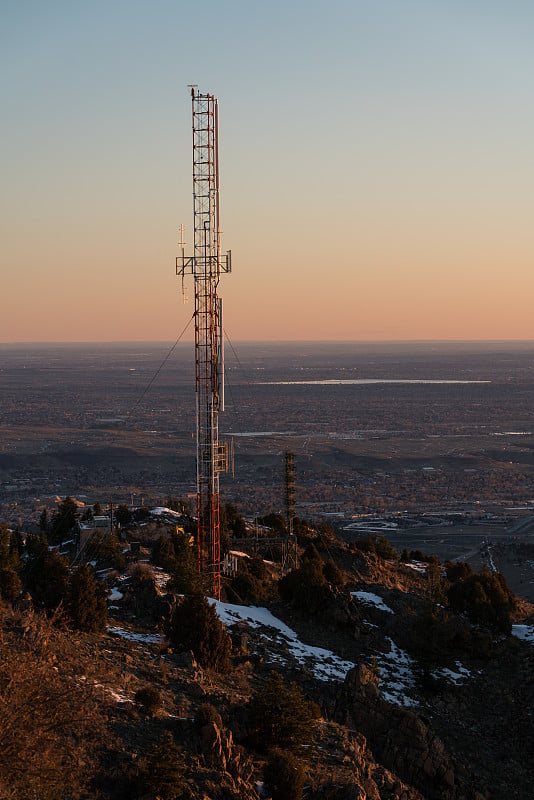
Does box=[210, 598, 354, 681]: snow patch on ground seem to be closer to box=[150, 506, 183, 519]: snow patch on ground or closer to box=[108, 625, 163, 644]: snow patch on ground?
box=[108, 625, 163, 644]: snow patch on ground

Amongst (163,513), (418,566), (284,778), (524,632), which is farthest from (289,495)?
(284,778)

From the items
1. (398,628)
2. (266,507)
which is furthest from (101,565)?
(266,507)

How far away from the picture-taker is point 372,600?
3098 centimetres

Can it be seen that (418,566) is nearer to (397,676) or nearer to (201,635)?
(397,676)

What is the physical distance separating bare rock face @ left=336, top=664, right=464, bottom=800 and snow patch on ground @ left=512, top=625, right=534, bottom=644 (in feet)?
39.3

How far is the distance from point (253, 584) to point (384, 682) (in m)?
8.13

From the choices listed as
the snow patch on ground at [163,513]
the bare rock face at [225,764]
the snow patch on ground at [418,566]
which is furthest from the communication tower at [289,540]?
the bare rock face at [225,764]

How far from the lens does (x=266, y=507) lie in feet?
268

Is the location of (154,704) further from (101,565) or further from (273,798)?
(101,565)

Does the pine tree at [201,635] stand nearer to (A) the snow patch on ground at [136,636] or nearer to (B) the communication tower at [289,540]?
(A) the snow patch on ground at [136,636]

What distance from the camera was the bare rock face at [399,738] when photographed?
17.5 meters

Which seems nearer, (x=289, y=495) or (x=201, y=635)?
(x=201, y=635)

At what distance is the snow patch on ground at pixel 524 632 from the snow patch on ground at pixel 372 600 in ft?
14.8

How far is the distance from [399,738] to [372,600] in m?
12.7
